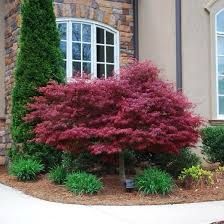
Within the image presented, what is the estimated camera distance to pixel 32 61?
38.9 ft

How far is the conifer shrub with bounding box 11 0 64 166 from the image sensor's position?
1178 centimetres

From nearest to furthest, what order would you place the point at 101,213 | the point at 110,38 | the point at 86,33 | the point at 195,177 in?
the point at 101,213 < the point at 195,177 < the point at 86,33 < the point at 110,38

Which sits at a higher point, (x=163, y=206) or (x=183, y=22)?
(x=183, y=22)

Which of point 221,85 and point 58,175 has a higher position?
point 221,85

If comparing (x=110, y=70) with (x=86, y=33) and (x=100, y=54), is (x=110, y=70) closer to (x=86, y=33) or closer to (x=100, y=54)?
(x=100, y=54)

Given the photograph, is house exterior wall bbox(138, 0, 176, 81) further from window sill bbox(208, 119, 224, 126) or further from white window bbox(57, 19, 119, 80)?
window sill bbox(208, 119, 224, 126)

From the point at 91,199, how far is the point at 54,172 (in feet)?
5.22

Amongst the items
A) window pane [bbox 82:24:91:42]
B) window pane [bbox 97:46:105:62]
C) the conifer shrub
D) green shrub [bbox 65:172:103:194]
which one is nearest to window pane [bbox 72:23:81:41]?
window pane [bbox 82:24:91:42]

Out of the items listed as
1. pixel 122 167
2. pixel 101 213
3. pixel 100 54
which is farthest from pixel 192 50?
pixel 101 213

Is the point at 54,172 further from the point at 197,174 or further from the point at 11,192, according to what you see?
the point at 197,174

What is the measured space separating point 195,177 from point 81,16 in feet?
18.9

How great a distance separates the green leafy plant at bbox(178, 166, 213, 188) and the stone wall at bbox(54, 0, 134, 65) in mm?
4898

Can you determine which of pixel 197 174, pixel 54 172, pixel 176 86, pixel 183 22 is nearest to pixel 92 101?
pixel 54 172

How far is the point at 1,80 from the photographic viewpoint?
14.0 metres
